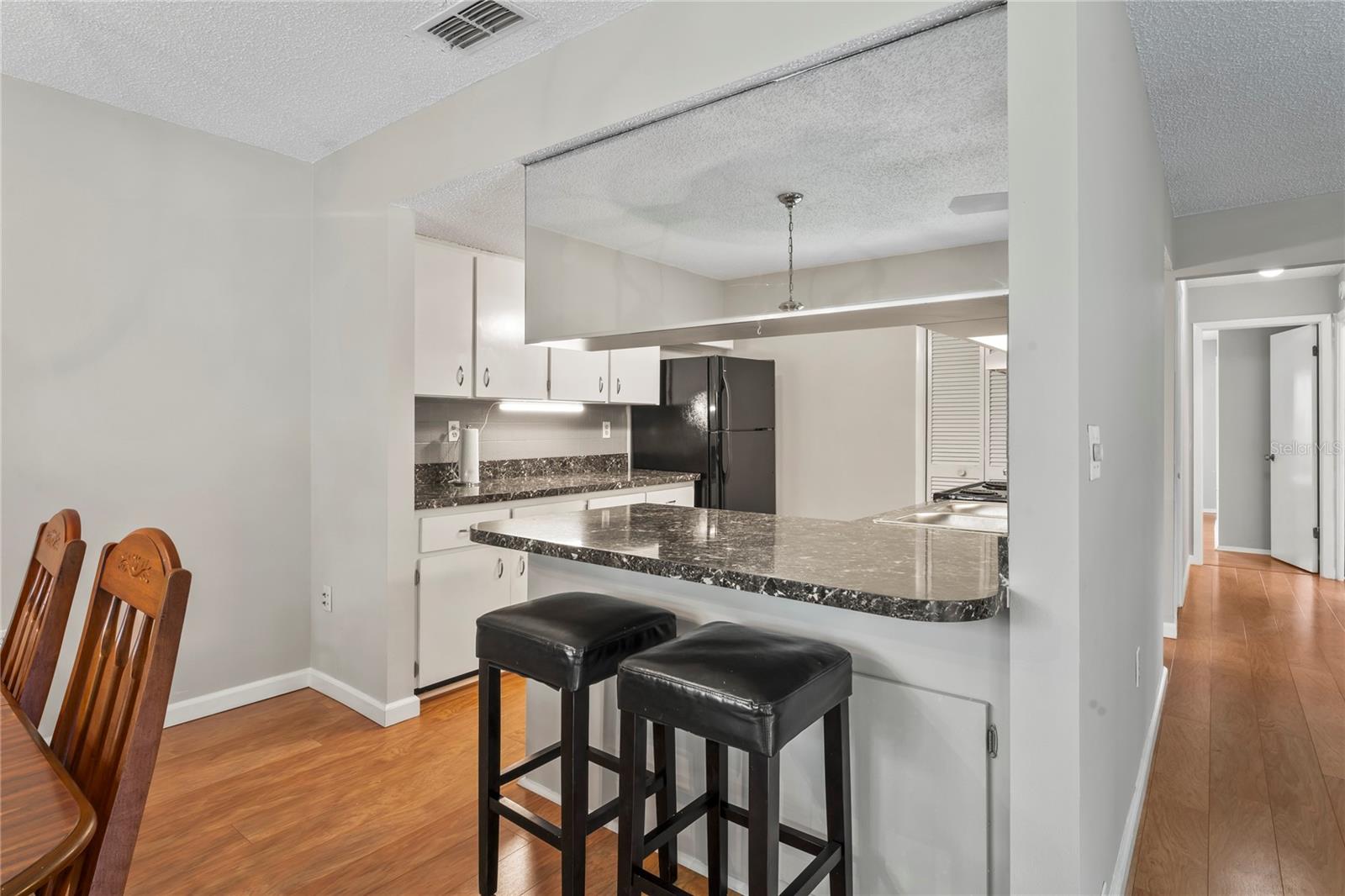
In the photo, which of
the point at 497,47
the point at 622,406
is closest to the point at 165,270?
the point at 497,47

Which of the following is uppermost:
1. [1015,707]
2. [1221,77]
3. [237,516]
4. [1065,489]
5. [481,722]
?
[1221,77]

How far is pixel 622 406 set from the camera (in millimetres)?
4902

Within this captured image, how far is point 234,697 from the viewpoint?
9.93 ft

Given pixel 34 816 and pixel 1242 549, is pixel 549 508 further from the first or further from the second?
pixel 1242 549

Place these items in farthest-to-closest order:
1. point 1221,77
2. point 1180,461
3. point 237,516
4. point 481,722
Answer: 1. point 1180,461
2. point 237,516
3. point 1221,77
4. point 481,722

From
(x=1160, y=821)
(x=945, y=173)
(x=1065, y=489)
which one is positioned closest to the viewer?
(x=1065, y=489)

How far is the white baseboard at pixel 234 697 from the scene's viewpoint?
2.87 meters

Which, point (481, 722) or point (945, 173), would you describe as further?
point (481, 722)

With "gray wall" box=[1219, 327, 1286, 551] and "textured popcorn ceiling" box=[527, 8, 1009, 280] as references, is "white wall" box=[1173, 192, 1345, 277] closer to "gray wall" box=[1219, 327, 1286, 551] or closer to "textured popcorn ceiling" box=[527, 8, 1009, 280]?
"textured popcorn ceiling" box=[527, 8, 1009, 280]

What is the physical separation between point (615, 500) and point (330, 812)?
2.09 metres

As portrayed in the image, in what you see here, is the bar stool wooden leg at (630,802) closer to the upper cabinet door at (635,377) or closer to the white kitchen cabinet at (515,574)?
the white kitchen cabinet at (515,574)

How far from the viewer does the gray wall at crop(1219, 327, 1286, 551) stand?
642cm

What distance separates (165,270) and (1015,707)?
328 cm

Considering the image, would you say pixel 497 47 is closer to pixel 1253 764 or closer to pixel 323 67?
pixel 323 67
